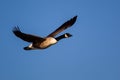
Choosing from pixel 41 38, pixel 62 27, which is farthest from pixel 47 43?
pixel 62 27

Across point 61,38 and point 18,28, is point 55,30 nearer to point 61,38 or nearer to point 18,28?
point 61,38

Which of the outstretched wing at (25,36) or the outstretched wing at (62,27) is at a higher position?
the outstretched wing at (62,27)

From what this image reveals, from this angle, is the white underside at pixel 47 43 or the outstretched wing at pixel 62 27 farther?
the outstretched wing at pixel 62 27

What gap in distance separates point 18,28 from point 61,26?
210 centimetres

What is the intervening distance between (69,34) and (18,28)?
2.28 meters

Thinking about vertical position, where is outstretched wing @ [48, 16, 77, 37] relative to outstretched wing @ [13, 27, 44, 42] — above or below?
above

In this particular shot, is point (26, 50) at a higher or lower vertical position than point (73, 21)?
lower

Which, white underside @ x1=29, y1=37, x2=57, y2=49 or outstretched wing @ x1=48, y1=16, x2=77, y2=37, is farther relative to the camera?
outstretched wing @ x1=48, y1=16, x2=77, y2=37

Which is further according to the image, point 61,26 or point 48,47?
point 61,26

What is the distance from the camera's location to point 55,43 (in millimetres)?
16453

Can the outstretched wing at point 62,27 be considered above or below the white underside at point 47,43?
above

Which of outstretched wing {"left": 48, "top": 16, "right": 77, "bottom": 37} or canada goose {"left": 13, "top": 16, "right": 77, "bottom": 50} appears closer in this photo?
canada goose {"left": 13, "top": 16, "right": 77, "bottom": 50}

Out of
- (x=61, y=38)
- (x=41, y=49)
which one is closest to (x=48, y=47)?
(x=41, y=49)

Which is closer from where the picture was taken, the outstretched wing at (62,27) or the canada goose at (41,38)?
the canada goose at (41,38)
